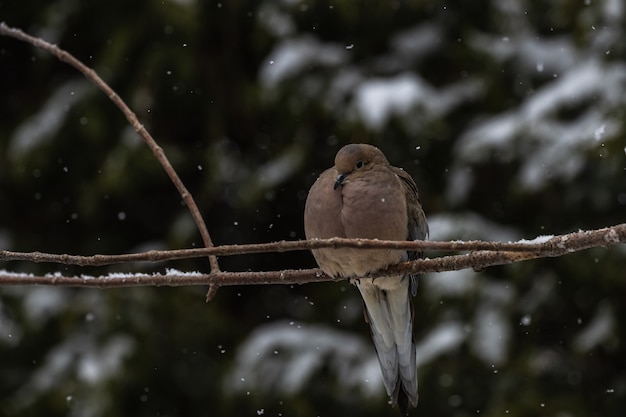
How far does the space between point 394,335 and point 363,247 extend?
940 millimetres

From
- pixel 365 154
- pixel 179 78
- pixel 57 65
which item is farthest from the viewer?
pixel 57 65

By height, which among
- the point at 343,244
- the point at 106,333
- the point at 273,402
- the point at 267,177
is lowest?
the point at 273,402

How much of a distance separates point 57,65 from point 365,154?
8.87 ft

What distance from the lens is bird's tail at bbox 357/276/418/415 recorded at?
207 cm

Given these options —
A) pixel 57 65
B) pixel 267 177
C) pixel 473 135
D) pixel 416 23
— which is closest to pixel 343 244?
pixel 473 135

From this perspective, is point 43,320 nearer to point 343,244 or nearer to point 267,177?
point 267,177

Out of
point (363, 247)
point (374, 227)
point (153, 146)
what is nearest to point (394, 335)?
point (374, 227)

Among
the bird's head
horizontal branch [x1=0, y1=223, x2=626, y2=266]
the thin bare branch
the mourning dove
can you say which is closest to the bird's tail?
the mourning dove

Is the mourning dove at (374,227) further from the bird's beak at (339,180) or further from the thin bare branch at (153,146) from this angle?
the thin bare branch at (153,146)

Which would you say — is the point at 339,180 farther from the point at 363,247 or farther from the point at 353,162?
the point at 363,247

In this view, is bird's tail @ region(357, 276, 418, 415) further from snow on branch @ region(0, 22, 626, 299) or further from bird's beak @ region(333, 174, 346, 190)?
snow on branch @ region(0, 22, 626, 299)

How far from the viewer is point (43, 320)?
12.3ft

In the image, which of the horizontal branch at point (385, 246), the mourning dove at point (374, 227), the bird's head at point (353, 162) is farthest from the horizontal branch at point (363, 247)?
the bird's head at point (353, 162)

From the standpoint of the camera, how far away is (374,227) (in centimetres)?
177
